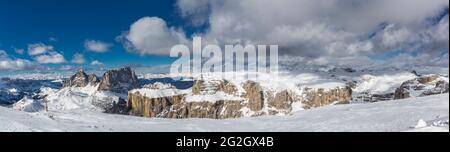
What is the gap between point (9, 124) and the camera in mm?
27000
